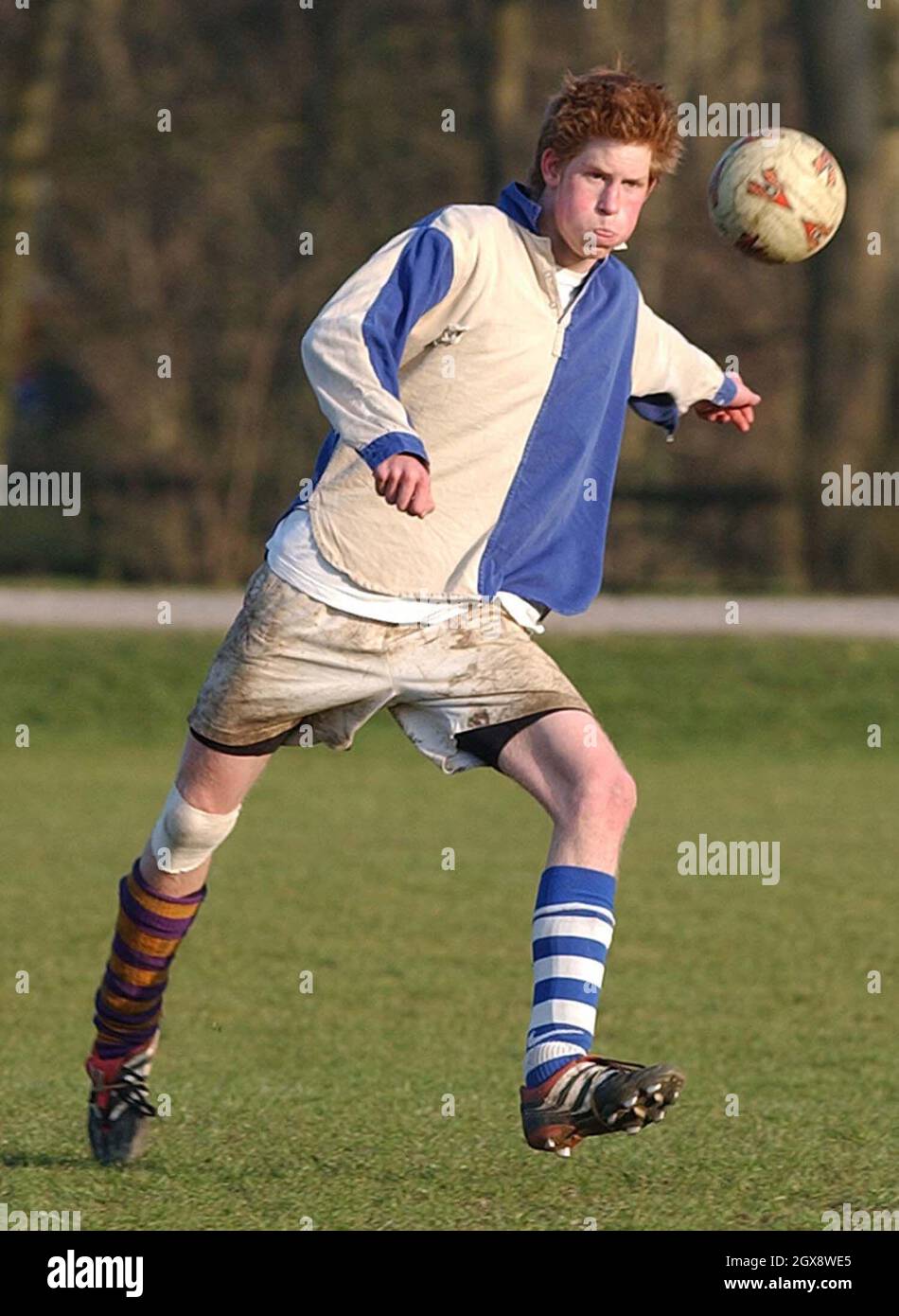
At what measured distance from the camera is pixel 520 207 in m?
4.98

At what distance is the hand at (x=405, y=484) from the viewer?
178 inches

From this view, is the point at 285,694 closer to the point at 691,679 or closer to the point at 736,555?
the point at 691,679

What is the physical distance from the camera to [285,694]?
4.96 m

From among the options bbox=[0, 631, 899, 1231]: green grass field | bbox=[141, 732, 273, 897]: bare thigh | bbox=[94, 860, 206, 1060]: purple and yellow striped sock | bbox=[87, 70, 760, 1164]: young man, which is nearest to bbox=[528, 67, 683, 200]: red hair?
bbox=[87, 70, 760, 1164]: young man

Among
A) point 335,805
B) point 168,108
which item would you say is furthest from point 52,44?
point 335,805

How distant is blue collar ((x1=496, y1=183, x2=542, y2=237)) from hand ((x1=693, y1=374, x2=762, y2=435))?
0.70 meters

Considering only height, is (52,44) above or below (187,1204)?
above

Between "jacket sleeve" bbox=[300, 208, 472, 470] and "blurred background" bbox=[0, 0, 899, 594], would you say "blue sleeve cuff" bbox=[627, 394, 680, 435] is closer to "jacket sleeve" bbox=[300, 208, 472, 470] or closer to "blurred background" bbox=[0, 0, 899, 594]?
"jacket sleeve" bbox=[300, 208, 472, 470]

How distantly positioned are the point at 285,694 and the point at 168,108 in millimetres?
23259

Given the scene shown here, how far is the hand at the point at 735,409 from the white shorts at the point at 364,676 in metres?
0.81

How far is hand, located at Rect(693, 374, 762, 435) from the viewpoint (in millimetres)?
5492

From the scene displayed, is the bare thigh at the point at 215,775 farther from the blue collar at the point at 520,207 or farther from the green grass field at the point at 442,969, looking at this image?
the blue collar at the point at 520,207

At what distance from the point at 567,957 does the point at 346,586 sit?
877 mm

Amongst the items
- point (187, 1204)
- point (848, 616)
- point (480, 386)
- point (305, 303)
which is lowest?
point (187, 1204)
